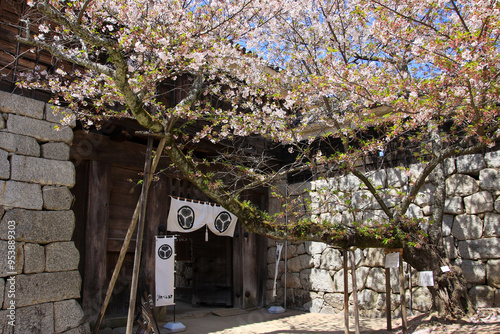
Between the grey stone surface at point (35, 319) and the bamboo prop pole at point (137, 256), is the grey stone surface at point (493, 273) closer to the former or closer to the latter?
the bamboo prop pole at point (137, 256)

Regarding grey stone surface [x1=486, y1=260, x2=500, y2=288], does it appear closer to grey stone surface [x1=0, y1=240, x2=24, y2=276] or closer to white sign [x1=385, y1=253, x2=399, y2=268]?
white sign [x1=385, y1=253, x2=399, y2=268]

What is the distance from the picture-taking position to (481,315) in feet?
22.1

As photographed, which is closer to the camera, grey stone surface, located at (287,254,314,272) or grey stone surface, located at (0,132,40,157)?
grey stone surface, located at (0,132,40,157)

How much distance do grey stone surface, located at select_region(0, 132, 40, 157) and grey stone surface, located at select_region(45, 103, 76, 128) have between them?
19.4 inches

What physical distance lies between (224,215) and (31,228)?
4565 mm

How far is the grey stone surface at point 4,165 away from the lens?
18.2ft

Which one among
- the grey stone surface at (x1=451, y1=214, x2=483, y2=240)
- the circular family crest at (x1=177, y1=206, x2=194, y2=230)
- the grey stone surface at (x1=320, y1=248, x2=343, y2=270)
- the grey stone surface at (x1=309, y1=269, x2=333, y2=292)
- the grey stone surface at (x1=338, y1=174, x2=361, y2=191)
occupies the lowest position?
the grey stone surface at (x1=309, y1=269, x2=333, y2=292)

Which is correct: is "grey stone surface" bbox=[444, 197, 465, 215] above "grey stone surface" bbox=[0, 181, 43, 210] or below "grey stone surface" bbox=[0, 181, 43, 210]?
below

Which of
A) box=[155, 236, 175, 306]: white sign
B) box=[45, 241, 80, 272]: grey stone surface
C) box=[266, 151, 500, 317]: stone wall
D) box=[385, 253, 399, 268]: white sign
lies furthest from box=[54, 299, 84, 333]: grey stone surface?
box=[385, 253, 399, 268]: white sign

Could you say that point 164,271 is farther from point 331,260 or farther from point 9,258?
point 331,260

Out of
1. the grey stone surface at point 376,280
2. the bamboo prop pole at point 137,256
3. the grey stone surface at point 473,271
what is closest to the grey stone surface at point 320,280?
the grey stone surface at point 376,280

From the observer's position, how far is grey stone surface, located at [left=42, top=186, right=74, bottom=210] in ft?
19.6

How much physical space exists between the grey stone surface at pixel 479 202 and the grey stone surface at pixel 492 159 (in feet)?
1.87

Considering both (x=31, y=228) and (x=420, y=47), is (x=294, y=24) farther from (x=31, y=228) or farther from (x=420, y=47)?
(x=31, y=228)
